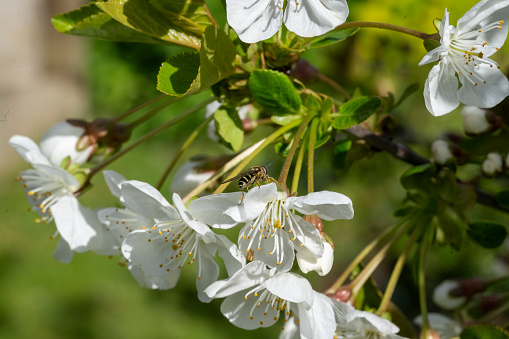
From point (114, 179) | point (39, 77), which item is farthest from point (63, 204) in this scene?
point (39, 77)

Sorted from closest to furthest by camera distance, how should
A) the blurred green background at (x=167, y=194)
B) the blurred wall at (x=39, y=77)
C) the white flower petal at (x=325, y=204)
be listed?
the white flower petal at (x=325, y=204) → the blurred green background at (x=167, y=194) → the blurred wall at (x=39, y=77)

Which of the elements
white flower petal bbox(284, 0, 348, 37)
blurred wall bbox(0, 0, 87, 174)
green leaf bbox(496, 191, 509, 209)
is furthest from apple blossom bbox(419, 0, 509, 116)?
blurred wall bbox(0, 0, 87, 174)

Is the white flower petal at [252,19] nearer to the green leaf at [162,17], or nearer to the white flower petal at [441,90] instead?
the green leaf at [162,17]

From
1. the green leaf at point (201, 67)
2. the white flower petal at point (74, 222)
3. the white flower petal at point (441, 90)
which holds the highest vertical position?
the white flower petal at point (441, 90)

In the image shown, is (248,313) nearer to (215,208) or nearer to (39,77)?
(215,208)

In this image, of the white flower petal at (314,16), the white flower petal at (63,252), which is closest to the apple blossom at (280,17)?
the white flower petal at (314,16)
